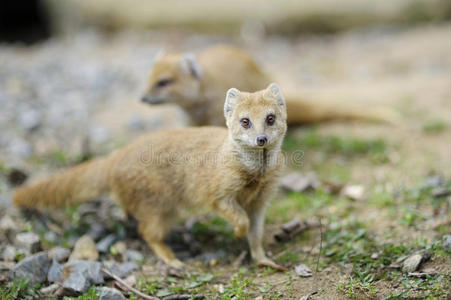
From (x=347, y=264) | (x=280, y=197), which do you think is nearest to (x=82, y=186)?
(x=280, y=197)

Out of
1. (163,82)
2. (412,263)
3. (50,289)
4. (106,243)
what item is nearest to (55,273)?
(50,289)

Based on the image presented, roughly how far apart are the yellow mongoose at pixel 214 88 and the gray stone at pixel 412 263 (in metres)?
2.69

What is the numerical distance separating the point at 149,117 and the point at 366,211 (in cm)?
309

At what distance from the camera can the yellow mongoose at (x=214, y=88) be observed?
491 cm

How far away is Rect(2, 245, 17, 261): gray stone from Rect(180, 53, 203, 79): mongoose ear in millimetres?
2607

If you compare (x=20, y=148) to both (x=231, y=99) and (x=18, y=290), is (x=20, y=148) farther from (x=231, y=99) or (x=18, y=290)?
(x=231, y=99)

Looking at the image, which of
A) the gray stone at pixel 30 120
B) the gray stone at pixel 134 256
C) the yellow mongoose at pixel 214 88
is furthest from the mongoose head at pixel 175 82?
the gray stone at pixel 134 256

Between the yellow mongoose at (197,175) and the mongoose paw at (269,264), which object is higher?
the yellow mongoose at (197,175)

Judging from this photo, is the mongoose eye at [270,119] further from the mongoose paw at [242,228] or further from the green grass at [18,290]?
the green grass at [18,290]

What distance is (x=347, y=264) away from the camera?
9.47 feet

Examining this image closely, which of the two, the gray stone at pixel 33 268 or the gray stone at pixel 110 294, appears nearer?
the gray stone at pixel 110 294

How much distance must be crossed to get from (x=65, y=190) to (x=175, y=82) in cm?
183

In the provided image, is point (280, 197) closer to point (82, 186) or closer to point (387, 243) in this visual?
point (387, 243)

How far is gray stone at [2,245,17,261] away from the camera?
3088 mm
